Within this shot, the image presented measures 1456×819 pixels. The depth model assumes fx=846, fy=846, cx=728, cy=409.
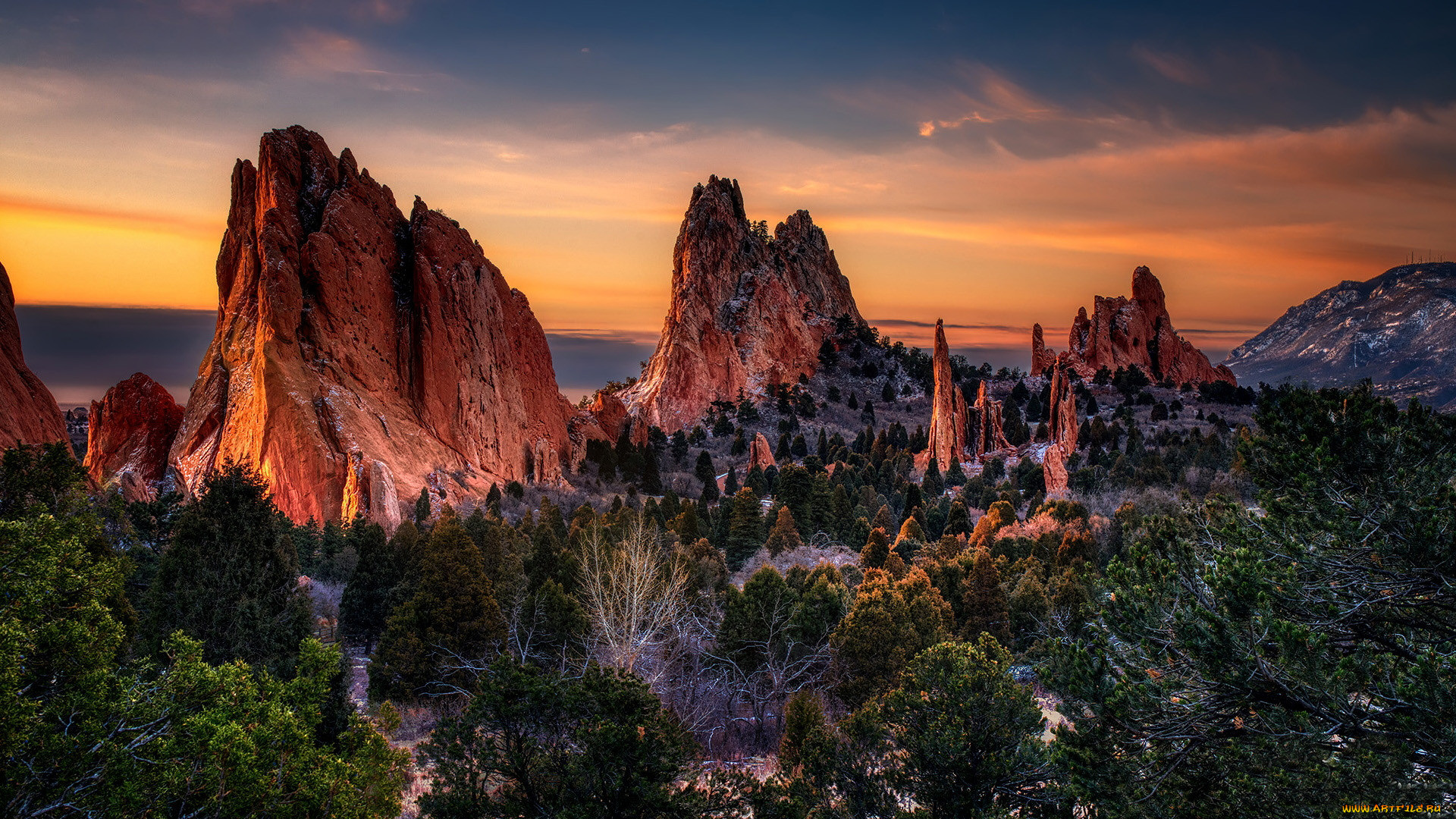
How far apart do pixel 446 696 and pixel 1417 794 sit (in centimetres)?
2028

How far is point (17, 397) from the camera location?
125ft

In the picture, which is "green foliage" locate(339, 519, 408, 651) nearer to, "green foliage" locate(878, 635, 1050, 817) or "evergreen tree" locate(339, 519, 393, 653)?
"evergreen tree" locate(339, 519, 393, 653)

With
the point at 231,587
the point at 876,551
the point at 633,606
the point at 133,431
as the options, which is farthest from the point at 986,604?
the point at 133,431

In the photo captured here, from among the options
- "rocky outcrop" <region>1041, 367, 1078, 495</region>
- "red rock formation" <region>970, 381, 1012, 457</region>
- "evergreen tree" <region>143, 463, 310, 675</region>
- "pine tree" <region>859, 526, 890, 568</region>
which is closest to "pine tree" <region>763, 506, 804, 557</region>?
"pine tree" <region>859, 526, 890, 568</region>

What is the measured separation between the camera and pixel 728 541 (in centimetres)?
4472

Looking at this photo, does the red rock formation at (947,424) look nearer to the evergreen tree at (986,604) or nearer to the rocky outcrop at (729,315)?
the rocky outcrop at (729,315)

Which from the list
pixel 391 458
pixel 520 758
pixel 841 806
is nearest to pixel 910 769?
pixel 841 806

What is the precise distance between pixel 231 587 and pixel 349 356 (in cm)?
5001

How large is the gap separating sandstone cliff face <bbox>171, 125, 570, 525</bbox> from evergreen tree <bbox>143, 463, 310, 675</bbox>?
3834cm

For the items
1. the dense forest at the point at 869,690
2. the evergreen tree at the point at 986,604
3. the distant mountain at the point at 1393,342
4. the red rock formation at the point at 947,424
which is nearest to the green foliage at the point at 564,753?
the dense forest at the point at 869,690

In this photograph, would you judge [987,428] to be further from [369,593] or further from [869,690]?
[369,593]

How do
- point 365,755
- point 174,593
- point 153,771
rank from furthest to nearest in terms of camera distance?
point 174,593, point 365,755, point 153,771

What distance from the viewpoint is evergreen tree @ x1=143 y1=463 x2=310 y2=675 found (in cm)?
1436

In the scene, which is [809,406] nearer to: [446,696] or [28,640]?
[446,696]
